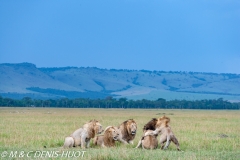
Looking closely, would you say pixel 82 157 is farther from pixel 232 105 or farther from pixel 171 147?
pixel 232 105

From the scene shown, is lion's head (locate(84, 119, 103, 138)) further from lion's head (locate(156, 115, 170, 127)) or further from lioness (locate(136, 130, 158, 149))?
lion's head (locate(156, 115, 170, 127))

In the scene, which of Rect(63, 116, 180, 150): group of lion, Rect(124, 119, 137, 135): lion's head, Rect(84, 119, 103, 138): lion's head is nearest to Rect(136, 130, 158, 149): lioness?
Rect(63, 116, 180, 150): group of lion

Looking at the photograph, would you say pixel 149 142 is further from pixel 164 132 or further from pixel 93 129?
pixel 93 129

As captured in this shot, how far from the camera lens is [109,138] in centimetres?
1620

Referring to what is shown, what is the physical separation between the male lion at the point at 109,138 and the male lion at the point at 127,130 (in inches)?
11.9

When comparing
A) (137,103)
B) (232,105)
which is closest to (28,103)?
(137,103)

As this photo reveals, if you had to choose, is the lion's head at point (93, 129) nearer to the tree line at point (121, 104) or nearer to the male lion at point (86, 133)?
the male lion at point (86, 133)

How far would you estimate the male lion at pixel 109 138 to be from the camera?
16.1 m

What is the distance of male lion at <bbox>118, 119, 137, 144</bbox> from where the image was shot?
54.1ft

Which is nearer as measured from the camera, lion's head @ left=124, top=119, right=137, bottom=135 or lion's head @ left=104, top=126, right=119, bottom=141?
lion's head @ left=104, top=126, right=119, bottom=141

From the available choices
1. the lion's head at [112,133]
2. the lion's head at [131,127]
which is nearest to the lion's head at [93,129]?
the lion's head at [112,133]

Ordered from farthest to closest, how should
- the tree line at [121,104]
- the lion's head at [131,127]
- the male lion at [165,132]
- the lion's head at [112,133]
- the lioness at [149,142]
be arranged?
the tree line at [121,104], the lion's head at [131,127], the lion's head at [112,133], the lioness at [149,142], the male lion at [165,132]

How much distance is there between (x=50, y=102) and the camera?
410 feet

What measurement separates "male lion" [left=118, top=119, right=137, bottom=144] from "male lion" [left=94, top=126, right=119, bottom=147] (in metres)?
0.30
